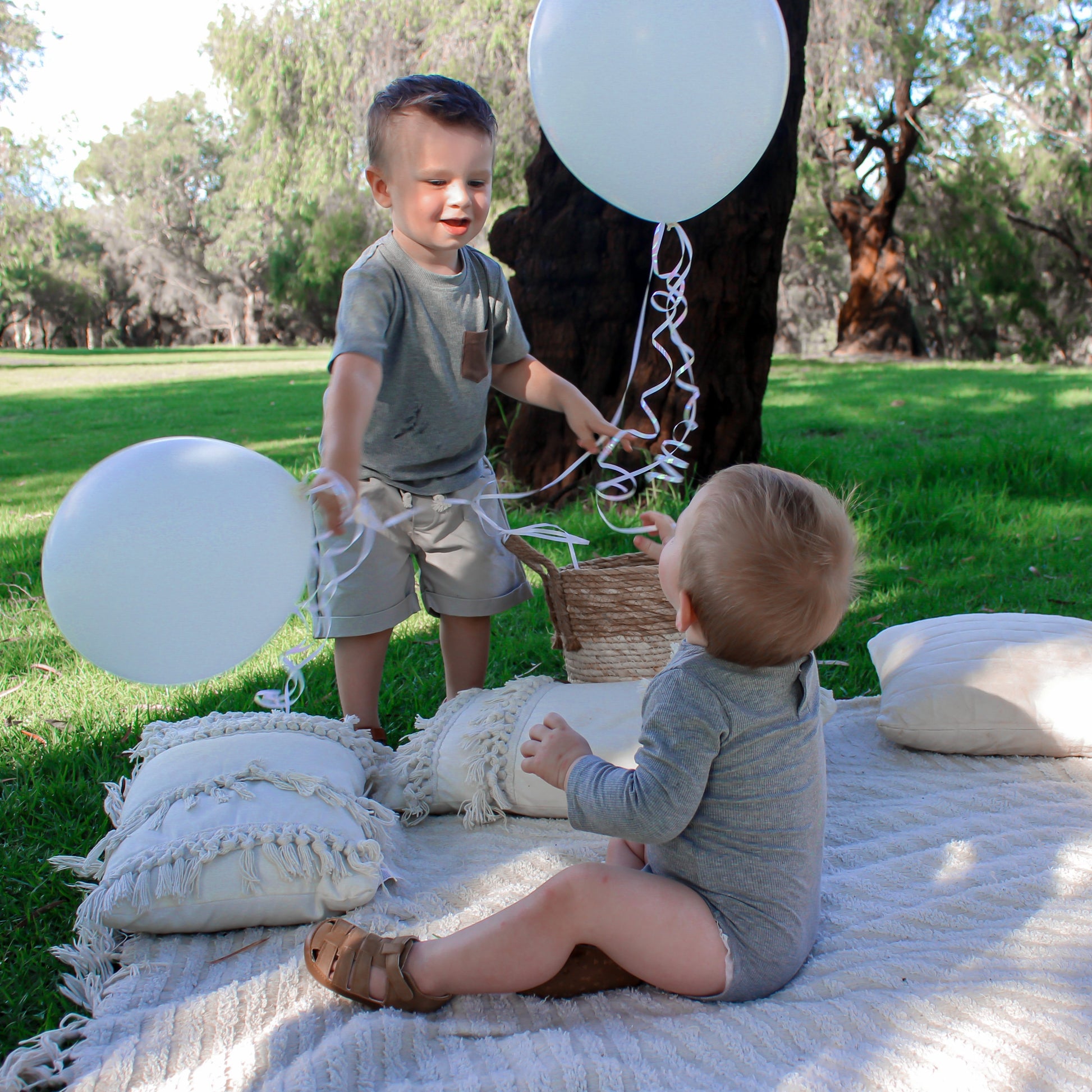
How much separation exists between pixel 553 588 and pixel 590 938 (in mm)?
1138

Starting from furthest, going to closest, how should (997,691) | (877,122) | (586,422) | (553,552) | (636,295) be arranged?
1. (877,122)
2. (636,295)
3. (553,552)
4. (586,422)
5. (997,691)

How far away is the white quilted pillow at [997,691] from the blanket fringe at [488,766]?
0.98 m

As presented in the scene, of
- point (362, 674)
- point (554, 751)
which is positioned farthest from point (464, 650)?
point (554, 751)

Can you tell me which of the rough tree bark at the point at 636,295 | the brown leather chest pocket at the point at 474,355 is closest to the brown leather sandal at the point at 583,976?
the brown leather chest pocket at the point at 474,355


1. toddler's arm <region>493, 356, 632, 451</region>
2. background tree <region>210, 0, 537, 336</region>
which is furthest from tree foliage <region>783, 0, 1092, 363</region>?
toddler's arm <region>493, 356, 632, 451</region>

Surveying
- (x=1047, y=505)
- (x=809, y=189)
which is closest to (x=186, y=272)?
(x=809, y=189)

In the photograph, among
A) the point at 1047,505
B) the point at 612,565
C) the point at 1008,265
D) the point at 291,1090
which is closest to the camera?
the point at 291,1090

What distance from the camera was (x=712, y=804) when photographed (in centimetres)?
142

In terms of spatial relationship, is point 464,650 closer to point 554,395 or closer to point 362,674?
point 362,674

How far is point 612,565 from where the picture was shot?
2604 mm

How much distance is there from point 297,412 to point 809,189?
30.1 feet

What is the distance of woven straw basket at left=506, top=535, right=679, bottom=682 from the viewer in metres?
2.39

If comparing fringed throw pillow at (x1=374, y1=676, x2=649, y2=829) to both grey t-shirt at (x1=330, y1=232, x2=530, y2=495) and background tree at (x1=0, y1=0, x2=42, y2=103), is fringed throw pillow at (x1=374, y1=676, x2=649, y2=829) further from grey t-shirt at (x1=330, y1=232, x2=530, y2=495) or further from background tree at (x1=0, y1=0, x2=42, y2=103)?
background tree at (x1=0, y1=0, x2=42, y2=103)

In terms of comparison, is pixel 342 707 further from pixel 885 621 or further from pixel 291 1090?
pixel 885 621
